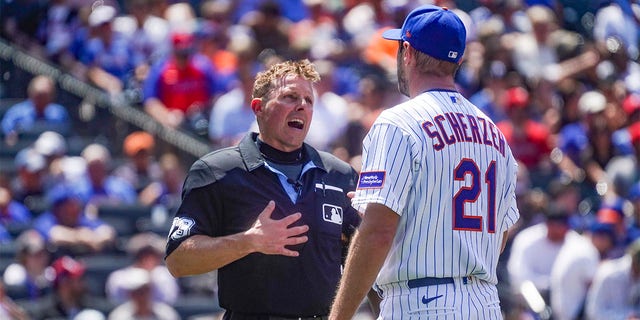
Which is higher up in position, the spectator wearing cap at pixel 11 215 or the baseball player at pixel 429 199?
the baseball player at pixel 429 199

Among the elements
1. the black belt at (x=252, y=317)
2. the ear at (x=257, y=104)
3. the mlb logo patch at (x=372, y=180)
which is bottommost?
the black belt at (x=252, y=317)

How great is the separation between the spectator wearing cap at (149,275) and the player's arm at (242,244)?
574 cm

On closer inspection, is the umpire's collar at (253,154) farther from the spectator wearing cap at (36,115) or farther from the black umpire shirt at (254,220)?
the spectator wearing cap at (36,115)

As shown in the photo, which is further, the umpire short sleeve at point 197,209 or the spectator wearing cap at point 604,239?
the spectator wearing cap at point 604,239

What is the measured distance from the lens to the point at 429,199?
15.8 feet

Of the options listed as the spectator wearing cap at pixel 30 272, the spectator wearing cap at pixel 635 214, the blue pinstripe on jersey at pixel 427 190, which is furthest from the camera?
the spectator wearing cap at pixel 635 214

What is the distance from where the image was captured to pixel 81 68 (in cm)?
1478

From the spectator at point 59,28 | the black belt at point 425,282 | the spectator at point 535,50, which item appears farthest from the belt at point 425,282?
the spectator at point 59,28

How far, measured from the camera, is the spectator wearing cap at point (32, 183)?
41.5 feet

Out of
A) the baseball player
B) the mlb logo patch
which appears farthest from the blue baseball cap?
the mlb logo patch

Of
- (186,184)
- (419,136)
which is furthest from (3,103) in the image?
(419,136)

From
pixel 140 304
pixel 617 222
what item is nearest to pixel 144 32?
pixel 140 304

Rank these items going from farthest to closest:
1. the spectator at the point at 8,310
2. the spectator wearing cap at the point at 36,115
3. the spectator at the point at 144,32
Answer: the spectator at the point at 144,32 < the spectator wearing cap at the point at 36,115 < the spectator at the point at 8,310

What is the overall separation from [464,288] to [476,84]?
8.97m
